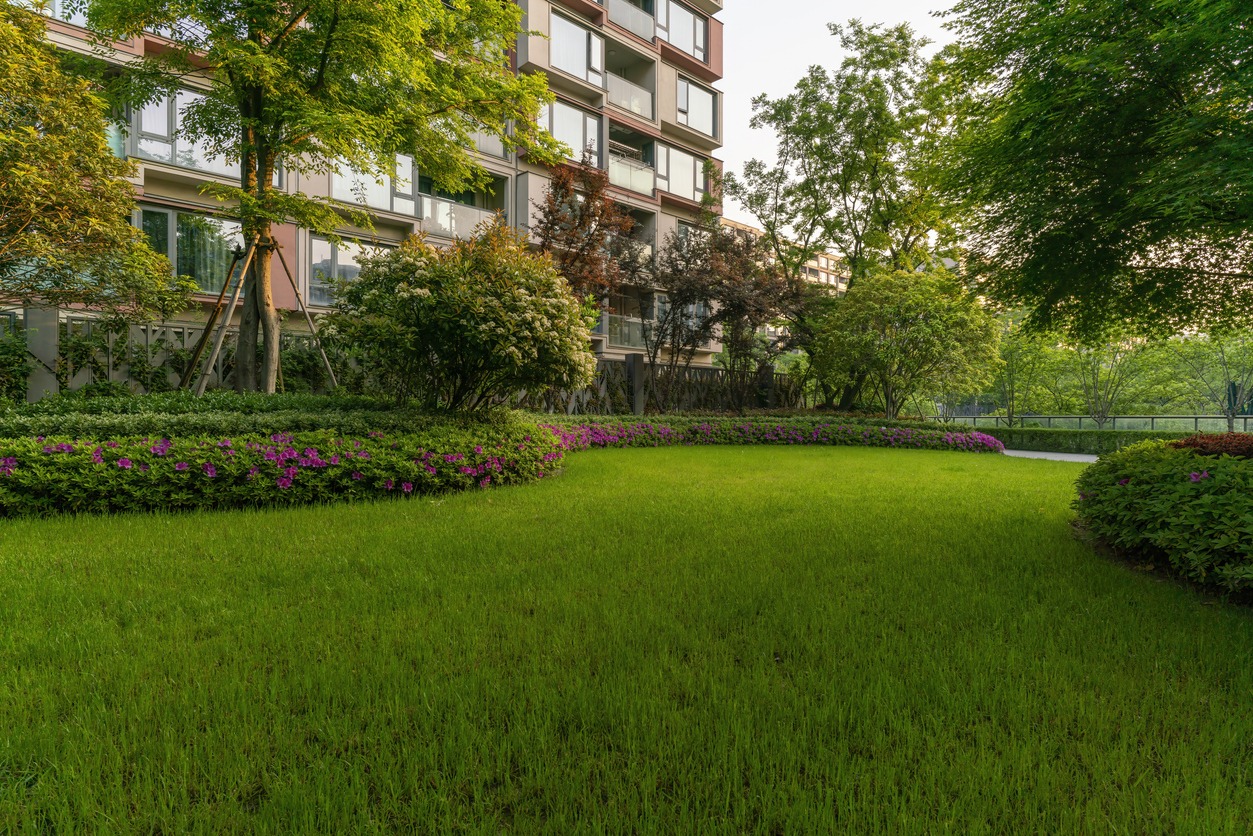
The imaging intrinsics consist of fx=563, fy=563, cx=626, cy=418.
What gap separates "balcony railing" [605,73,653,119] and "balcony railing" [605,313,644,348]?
7936mm

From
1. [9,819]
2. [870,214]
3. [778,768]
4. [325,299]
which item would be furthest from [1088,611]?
[870,214]

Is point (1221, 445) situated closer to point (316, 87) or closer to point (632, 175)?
point (316, 87)

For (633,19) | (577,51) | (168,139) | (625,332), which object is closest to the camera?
(168,139)

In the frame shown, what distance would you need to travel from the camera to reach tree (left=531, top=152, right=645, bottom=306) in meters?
14.9

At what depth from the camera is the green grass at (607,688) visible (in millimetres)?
1683

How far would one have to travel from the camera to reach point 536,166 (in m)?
18.8

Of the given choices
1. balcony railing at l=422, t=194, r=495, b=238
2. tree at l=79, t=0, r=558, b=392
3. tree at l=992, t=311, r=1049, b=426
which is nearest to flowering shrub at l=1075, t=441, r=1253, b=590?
tree at l=79, t=0, r=558, b=392

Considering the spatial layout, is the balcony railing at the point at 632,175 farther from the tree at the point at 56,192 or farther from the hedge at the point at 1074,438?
the hedge at the point at 1074,438

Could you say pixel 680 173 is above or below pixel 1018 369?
above

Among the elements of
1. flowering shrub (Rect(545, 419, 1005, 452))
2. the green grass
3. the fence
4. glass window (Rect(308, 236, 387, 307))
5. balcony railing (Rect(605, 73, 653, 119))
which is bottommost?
the green grass

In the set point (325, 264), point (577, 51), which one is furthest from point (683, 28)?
point (325, 264)

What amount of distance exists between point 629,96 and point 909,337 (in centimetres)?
1360

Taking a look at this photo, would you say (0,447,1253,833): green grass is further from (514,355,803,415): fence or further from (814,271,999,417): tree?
(814,271,999,417): tree

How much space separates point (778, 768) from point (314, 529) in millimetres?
4420
